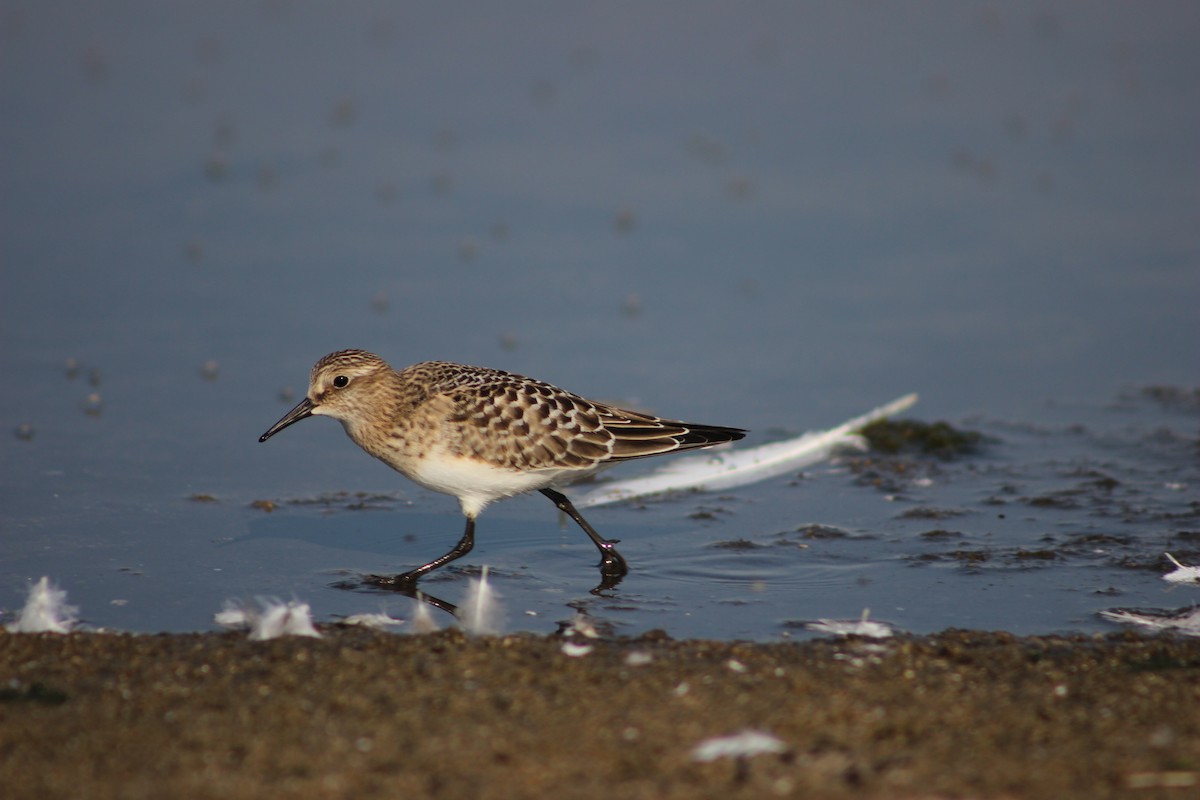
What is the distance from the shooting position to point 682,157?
52.5 ft

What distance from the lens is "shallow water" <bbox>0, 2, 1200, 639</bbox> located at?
8.56 meters

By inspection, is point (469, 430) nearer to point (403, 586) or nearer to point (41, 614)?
point (403, 586)

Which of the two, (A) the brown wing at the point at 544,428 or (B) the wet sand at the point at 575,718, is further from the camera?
(A) the brown wing at the point at 544,428

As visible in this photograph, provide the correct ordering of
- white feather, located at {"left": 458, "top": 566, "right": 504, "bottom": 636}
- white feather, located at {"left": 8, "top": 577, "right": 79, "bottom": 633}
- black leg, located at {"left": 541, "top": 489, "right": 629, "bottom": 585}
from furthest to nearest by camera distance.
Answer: black leg, located at {"left": 541, "top": 489, "right": 629, "bottom": 585} < white feather, located at {"left": 458, "top": 566, "right": 504, "bottom": 636} < white feather, located at {"left": 8, "top": 577, "right": 79, "bottom": 633}

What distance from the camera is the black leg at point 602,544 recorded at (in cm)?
846

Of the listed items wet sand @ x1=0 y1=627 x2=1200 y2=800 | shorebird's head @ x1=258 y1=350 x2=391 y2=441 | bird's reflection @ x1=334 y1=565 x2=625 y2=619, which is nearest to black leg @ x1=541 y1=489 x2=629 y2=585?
bird's reflection @ x1=334 y1=565 x2=625 y2=619

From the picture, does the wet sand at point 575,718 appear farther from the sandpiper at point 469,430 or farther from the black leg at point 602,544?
the sandpiper at point 469,430

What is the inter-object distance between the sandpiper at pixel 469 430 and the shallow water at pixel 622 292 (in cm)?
55

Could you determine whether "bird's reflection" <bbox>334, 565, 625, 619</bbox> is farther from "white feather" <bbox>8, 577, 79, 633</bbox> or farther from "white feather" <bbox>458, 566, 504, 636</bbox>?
"white feather" <bbox>8, 577, 79, 633</bbox>

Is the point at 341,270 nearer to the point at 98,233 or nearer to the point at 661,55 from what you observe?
the point at 98,233

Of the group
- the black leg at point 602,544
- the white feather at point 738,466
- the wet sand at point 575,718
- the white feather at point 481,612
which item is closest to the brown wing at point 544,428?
the black leg at point 602,544

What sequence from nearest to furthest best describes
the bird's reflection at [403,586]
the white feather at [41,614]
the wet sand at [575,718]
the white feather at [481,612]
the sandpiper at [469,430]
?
1. the wet sand at [575,718]
2. the white feather at [41,614]
3. the white feather at [481,612]
4. the bird's reflection at [403,586]
5. the sandpiper at [469,430]

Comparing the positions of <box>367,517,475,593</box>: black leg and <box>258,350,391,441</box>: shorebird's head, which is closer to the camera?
<box>367,517,475,593</box>: black leg

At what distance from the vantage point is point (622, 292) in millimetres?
13219
